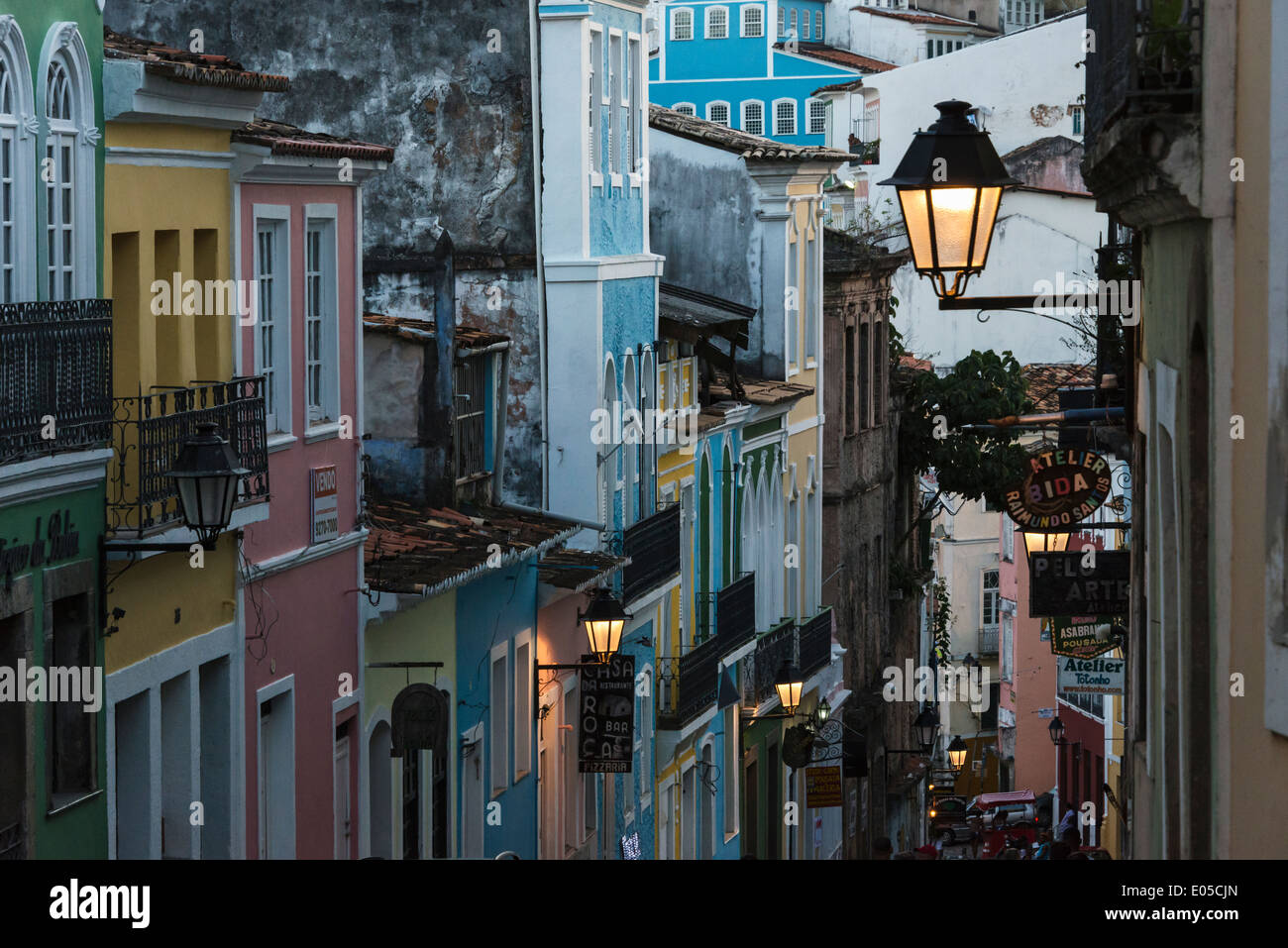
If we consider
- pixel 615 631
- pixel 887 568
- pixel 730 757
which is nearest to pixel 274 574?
pixel 615 631

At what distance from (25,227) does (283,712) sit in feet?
17.4

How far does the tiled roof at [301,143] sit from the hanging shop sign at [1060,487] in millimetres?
5415

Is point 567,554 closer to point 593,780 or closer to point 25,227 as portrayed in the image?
point 593,780

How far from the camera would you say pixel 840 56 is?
246 feet

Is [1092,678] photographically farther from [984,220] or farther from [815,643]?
[984,220]

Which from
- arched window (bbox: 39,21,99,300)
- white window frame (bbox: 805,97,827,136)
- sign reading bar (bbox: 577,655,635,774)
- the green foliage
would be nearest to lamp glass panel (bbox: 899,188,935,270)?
arched window (bbox: 39,21,99,300)

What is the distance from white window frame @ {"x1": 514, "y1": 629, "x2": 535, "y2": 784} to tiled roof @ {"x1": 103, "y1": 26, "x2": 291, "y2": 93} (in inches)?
355

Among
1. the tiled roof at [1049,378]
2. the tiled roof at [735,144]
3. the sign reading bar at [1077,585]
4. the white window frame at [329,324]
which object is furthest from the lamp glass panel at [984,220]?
the tiled roof at [1049,378]

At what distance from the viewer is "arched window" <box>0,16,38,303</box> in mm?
11695

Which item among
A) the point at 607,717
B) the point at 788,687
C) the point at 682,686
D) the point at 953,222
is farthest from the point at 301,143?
the point at 788,687

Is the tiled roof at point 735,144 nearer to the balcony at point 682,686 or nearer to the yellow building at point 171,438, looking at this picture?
the balcony at point 682,686

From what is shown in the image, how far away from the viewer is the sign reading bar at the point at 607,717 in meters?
23.8

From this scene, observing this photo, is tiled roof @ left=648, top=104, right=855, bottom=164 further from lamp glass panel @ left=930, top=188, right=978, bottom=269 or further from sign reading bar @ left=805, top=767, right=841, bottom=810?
lamp glass panel @ left=930, top=188, right=978, bottom=269

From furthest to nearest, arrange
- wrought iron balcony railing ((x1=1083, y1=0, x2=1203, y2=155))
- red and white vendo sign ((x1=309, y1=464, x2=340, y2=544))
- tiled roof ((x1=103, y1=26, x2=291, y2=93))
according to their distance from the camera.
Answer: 1. red and white vendo sign ((x1=309, y1=464, x2=340, y2=544))
2. tiled roof ((x1=103, y1=26, x2=291, y2=93))
3. wrought iron balcony railing ((x1=1083, y1=0, x2=1203, y2=155))
